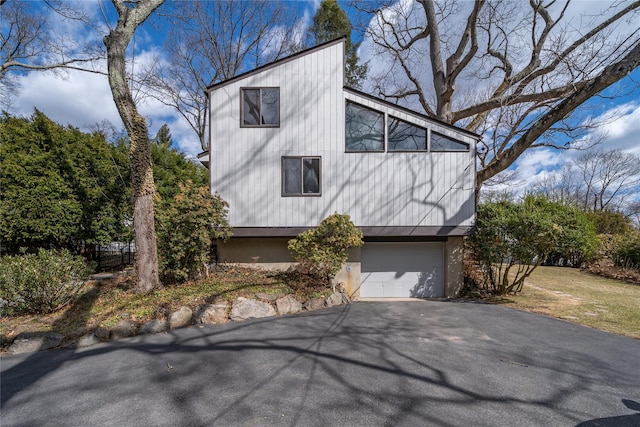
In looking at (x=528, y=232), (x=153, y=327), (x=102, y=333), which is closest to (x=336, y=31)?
(x=528, y=232)

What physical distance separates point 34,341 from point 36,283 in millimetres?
1391

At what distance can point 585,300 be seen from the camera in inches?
309

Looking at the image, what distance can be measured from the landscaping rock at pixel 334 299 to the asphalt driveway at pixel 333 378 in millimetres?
1567

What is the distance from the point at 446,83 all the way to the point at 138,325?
1354 centimetres

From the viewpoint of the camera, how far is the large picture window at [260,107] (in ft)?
27.7

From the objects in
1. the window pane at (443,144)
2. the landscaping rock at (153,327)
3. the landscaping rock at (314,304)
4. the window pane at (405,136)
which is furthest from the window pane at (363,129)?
the landscaping rock at (153,327)

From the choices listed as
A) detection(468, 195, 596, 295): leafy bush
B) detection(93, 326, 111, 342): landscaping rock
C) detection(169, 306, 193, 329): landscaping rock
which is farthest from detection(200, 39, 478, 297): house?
detection(93, 326, 111, 342): landscaping rock

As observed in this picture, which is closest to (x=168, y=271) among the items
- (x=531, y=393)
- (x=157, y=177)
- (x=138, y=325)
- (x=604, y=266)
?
(x=138, y=325)

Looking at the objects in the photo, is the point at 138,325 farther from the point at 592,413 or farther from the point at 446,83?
the point at 446,83

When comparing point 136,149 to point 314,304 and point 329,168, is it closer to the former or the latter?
point 329,168

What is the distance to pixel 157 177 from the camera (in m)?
11.9

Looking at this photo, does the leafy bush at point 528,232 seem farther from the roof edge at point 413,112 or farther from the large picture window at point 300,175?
the large picture window at point 300,175

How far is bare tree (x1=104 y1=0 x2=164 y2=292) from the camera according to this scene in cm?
642

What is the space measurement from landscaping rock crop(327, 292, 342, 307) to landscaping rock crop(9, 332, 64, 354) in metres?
5.23
